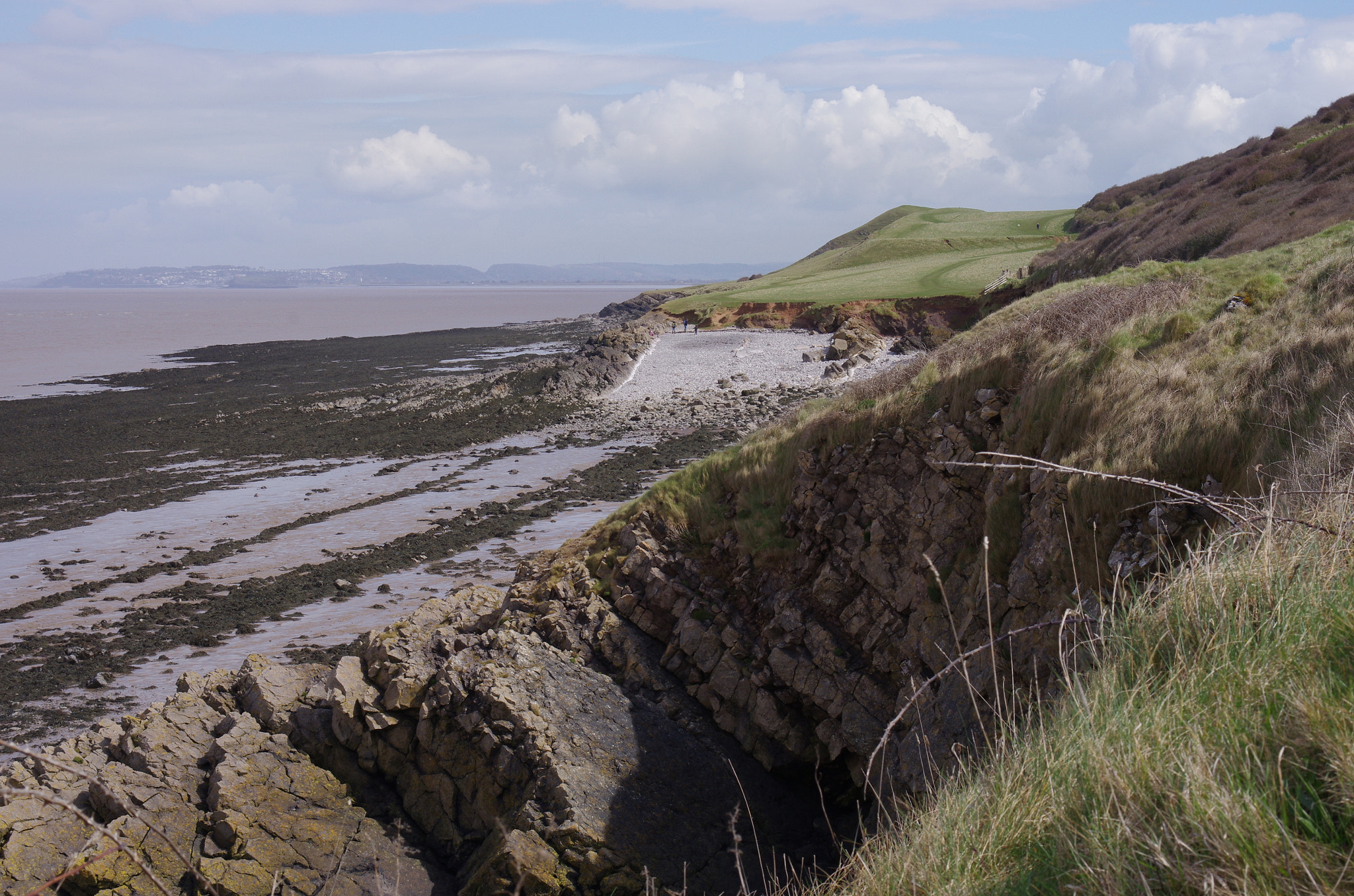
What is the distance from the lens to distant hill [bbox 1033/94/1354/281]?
762 inches

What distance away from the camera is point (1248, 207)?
23.7 m

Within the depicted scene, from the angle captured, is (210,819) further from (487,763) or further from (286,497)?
(286,497)

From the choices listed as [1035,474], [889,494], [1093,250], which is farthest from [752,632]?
[1093,250]

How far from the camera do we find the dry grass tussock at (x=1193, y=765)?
85.0 inches

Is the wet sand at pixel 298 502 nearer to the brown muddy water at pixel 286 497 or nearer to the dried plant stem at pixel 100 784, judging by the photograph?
the brown muddy water at pixel 286 497

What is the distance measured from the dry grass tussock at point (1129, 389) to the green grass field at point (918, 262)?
41908mm

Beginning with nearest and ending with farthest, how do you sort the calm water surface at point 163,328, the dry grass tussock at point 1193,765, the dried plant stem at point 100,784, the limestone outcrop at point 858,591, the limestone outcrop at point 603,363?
1. the dried plant stem at point 100,784
2. the dry grass tussock at point 1193,765
3. the limestone outcrop at point 858,591
4. the limestone outcrop at point 603,363
5. the calm water surface at point 163,328

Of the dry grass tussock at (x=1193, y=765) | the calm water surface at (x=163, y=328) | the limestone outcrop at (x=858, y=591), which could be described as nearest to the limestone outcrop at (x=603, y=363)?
the calm water surface at (x=163, y=328)

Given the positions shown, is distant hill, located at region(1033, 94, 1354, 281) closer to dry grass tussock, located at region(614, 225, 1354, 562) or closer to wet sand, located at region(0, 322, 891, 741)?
dry grass tussock, located at region(614, 225, 1354, 562)

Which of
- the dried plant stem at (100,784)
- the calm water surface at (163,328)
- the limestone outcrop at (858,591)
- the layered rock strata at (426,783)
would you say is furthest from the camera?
the calm water surface at (163,328)

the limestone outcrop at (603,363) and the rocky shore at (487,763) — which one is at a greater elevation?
the limestone outcrop at (603,363)

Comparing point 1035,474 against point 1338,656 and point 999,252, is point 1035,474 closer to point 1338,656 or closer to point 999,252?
point 1338,656

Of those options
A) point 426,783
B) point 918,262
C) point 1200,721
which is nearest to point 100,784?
point 1200,721

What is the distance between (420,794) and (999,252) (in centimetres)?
6984
